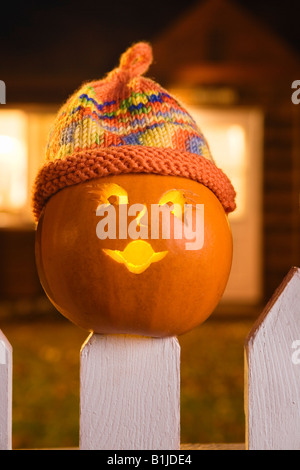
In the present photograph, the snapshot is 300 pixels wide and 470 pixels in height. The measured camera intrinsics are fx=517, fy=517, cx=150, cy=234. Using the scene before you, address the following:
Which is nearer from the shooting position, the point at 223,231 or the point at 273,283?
the point at 223,231

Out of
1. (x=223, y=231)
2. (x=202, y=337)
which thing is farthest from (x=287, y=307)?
(x=202, y=337)

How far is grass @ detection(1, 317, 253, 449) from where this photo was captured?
2.43 m

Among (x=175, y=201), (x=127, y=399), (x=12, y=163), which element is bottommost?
(x=127, y=399)

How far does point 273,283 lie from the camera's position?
18.5 feet

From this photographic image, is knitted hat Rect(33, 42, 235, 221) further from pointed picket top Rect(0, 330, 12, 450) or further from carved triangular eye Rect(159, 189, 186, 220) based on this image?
pointed picket top Rect(0, 330, 12, 450)

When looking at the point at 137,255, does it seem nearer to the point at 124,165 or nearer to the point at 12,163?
the point at 124,165

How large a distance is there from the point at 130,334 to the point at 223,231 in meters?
0.28

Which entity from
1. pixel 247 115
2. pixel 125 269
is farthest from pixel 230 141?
pixel 125 269

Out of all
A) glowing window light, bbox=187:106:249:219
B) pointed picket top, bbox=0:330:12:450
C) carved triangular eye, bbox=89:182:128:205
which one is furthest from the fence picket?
glowing window light, bbox=187:106:249:219

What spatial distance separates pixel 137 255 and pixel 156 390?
0.88 ft

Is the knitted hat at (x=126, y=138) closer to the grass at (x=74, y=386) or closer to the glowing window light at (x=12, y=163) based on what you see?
the grass at (x=74, y=386)

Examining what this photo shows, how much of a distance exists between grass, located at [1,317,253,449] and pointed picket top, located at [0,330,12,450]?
1.41 metres

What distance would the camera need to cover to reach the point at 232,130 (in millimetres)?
5488
